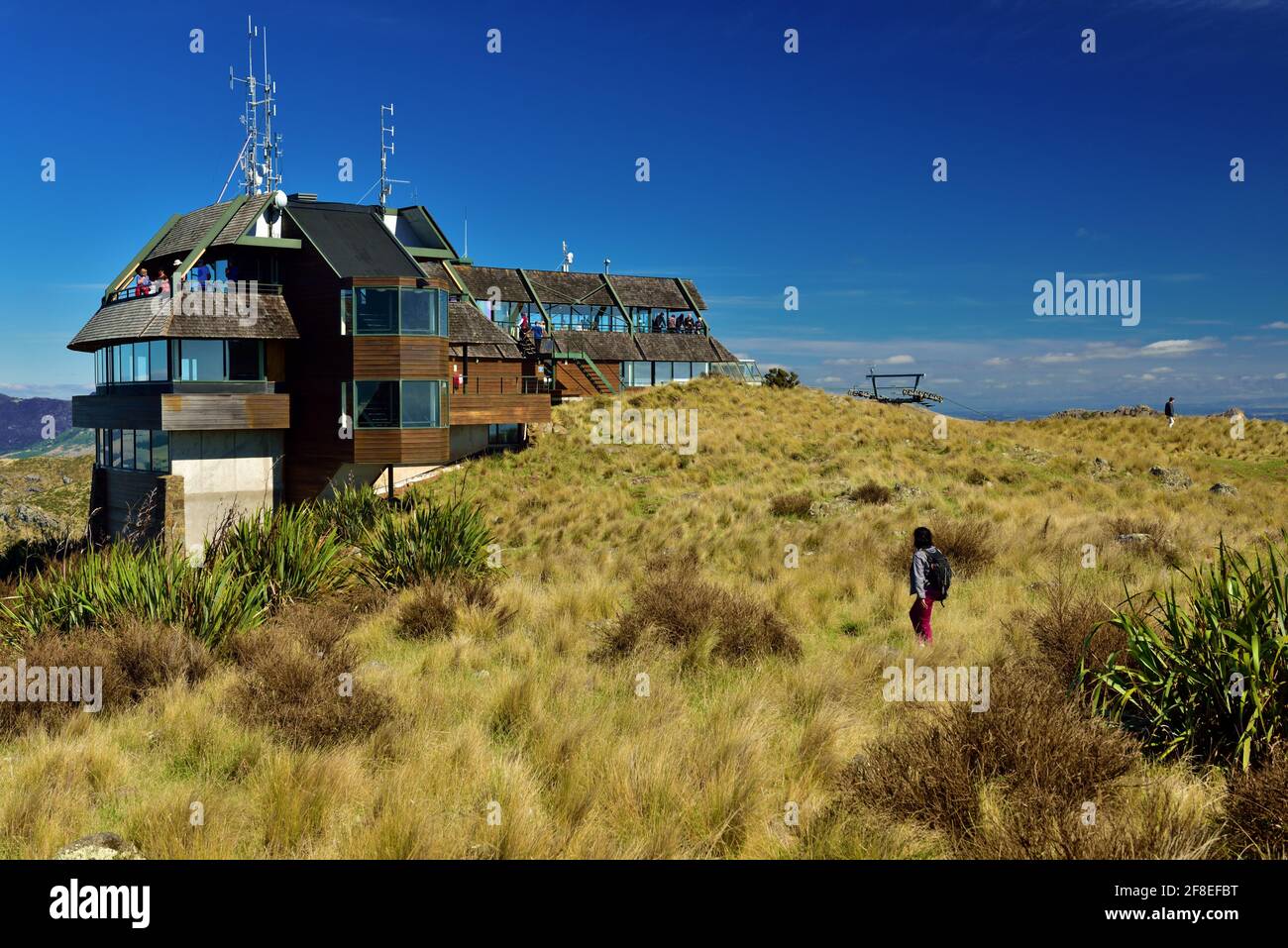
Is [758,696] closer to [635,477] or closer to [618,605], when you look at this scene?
[618,605]

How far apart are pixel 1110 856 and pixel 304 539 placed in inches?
480

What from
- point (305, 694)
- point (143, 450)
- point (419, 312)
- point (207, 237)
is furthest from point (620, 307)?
point (305, 694)

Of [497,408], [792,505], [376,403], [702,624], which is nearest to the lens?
[702,624]

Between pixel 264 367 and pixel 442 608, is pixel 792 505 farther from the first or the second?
pixel 264 367

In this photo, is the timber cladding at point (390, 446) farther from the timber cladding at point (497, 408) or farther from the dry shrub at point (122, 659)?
the dry shrub at point (122, 659)

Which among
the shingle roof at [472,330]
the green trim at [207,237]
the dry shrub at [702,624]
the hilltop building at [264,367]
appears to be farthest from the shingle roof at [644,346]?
the dry shrub at [702,624]

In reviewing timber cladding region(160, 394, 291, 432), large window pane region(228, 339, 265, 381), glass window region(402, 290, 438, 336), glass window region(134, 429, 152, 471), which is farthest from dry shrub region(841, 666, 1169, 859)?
glass window region(134, 429, 152, 471)

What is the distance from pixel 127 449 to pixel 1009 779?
34.9 metres

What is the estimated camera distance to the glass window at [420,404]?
31.2 m

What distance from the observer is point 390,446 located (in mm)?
31094

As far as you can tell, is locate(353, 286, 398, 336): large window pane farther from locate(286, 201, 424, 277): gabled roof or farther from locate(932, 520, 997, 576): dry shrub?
locate(932, 520, 997, 576): dry shrub

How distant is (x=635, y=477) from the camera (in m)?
34.2

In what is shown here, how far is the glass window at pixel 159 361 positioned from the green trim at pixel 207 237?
2.36 m
